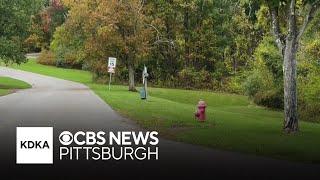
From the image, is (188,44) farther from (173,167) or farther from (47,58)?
(173,167)

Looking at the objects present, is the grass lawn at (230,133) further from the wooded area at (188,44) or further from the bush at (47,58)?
the bush at (47,58)

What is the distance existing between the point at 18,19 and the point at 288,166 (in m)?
41.8

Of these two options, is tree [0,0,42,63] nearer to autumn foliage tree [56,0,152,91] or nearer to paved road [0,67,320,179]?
autumn foliage tree [56,0,152,91]

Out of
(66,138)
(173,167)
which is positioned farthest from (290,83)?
(173,167)

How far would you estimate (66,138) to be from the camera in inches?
653

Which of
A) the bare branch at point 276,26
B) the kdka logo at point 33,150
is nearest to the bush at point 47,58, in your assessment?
the bare branch at point 276,26

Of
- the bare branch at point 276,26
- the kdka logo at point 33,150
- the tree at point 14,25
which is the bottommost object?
the kdka logo at point 33,150

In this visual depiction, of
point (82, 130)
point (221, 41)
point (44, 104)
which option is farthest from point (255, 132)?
point (221, 41)

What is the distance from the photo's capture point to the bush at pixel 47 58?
8635 cm

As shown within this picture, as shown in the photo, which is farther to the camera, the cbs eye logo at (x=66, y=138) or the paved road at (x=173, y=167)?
the cbs eye logo at (x=66, y=138)

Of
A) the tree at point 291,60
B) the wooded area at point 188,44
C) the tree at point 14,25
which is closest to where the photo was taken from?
the tree at point 291,60

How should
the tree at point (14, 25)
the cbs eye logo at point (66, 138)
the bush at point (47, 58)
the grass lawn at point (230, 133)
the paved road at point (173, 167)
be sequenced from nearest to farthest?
1. the paved road at point (173, 167)
2. the grass lawn at point (230, 133)
3. the cbs eye logo at point (66, 138)
4. the tree at point (14, 25)
5. the bush at point (47, 58)

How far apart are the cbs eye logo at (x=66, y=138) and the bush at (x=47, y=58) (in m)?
70.1

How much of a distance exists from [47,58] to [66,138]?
A: 238ft
